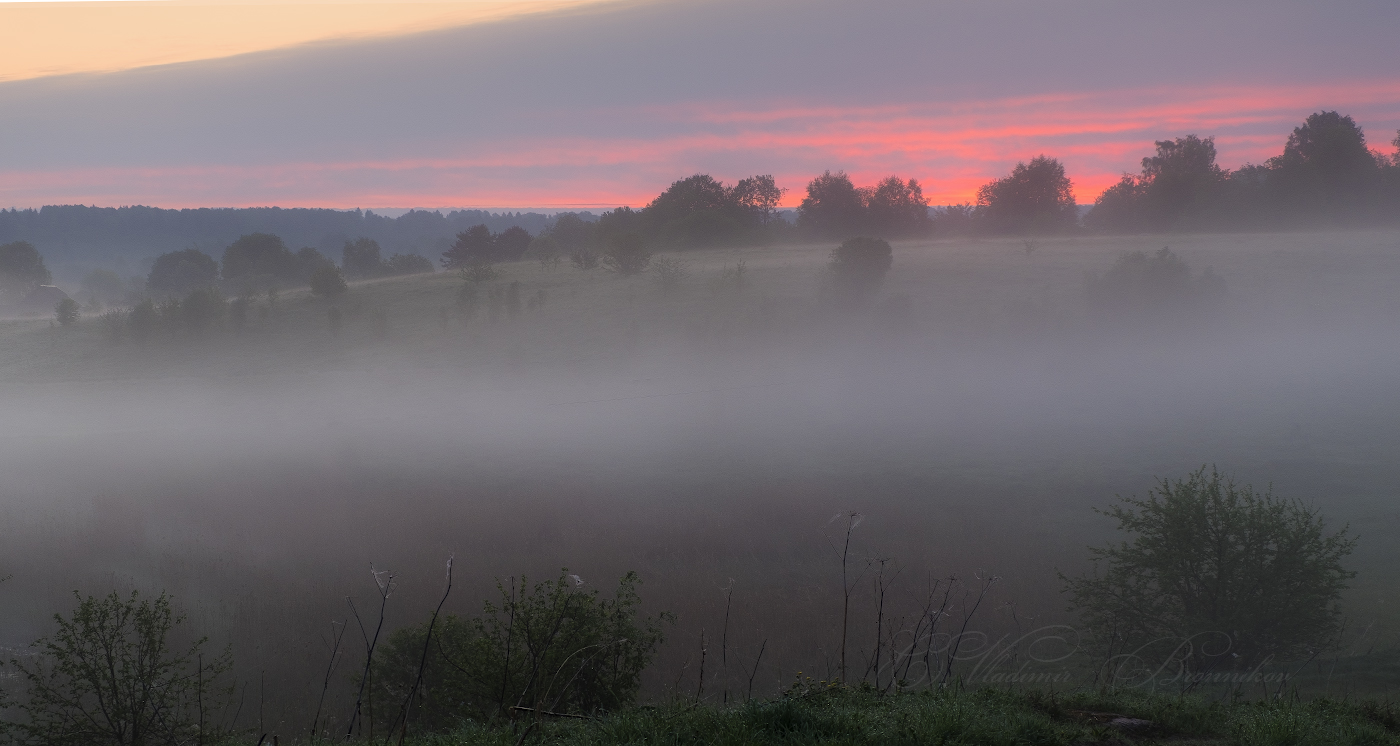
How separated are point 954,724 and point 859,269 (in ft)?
235

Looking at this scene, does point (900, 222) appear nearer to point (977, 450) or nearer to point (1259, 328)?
point (1259, 328)

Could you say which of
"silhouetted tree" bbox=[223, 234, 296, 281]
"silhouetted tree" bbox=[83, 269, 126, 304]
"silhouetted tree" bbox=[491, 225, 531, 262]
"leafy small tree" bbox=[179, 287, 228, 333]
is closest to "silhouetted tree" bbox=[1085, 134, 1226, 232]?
"silhouetted tree" bbox=[491, 225, 531, 262]

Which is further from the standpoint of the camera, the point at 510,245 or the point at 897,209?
the point at 510,245

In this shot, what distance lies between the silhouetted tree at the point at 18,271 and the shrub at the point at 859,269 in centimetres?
15980

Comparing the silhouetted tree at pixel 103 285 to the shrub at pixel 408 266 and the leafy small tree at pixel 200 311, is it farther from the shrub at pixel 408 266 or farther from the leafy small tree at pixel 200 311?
the leafy small tree at pixel 200 311

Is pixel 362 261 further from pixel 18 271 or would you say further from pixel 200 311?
pixel 200 311

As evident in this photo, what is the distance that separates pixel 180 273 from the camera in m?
156

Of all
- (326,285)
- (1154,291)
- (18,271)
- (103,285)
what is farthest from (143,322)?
(103,285)

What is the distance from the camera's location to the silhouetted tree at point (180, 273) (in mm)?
150625

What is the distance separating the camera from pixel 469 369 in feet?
228

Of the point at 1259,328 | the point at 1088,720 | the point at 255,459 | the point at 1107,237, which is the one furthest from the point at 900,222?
the point at 1088,720

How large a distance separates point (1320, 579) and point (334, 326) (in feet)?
258

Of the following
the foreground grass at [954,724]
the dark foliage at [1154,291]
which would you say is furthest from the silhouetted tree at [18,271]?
the foreground grass at [954,724]

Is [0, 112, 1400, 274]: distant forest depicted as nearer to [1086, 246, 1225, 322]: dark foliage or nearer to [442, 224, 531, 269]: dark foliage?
[442, 224, 531, 269]: dark foliage
